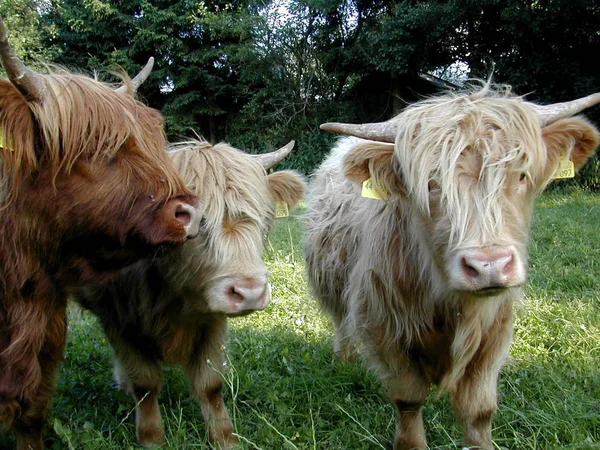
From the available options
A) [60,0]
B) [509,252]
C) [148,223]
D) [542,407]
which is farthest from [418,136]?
[60,0]

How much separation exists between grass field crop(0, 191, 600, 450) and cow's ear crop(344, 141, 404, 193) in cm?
115

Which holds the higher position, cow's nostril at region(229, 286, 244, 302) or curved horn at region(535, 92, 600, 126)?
curved horn at region(535, 92, 600, 126)

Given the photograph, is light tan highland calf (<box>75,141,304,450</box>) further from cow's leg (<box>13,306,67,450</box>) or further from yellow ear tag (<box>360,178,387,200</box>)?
yellow ear tag (<box>360,178,387,200</box>)

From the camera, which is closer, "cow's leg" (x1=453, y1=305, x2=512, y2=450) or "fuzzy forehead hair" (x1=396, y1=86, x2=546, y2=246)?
"fuzzy forehead hair" (x1=396, y1=86, x2=546, y2=246)

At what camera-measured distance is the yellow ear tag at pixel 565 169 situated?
2.45 meters

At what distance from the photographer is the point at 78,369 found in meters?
3.76

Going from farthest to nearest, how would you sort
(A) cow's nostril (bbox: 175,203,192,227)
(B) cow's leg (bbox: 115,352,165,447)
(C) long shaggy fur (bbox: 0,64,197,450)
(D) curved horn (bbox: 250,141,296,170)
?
1. (D) curved horn (bbox: 250,141,296,170)
2. (B) cow's leg (bbox: 115,352,165,447)
3. (A) cow's nostril (bbox: 175,203,192,227)
4. (C) long shaggy fur (bbox: 0,64,197,450)

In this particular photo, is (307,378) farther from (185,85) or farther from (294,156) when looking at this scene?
(185,85)

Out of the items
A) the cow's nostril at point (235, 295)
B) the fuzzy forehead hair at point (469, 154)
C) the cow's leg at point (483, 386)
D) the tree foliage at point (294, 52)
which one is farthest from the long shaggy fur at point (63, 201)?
the tree foliage at point (294, 52)

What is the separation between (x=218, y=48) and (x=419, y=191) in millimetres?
21329

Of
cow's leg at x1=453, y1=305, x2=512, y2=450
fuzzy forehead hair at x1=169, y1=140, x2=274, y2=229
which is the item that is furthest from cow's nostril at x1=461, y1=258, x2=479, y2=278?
fuzzy forehead hair at x1=169, y1=140, x2=274, y2=229

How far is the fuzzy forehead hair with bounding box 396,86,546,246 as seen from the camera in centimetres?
210

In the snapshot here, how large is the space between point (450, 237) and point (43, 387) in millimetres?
1914

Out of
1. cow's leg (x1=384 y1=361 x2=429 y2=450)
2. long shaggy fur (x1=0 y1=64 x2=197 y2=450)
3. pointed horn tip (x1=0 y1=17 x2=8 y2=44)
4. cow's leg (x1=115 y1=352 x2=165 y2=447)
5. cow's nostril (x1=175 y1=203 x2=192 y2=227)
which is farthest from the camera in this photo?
cow's leg (x1=115 y1=352 x2=165 y2=447)
